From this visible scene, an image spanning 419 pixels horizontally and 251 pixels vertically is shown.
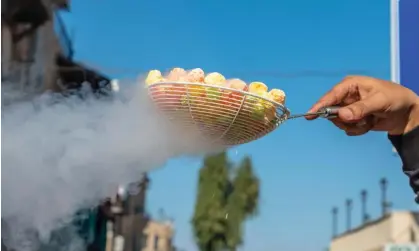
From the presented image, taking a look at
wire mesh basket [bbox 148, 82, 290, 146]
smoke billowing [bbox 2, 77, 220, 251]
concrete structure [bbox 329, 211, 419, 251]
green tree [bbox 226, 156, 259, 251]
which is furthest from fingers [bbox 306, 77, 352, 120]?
concrete structure [bbox 329, 211, 419, 251]

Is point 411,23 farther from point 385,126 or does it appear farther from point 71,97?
point 385,126

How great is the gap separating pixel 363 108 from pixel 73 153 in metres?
0.85

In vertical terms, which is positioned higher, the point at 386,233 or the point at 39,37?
the point at 39,37

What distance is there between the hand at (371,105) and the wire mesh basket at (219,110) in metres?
0.13

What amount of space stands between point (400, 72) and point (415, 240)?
15.5 meters

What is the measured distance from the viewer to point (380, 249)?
1972 centimetres

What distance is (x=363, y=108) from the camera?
151 centimetres

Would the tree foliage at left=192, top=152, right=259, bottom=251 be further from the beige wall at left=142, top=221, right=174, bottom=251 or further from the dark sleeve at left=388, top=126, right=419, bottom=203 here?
the beige wall at left=142, top=221, right=174, bottom=251

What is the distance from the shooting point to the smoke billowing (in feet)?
6.19

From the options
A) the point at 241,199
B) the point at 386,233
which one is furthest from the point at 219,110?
the point at 386,233

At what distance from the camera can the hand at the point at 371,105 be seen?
151 cm

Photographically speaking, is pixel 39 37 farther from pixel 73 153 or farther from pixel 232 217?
pixel 73 153

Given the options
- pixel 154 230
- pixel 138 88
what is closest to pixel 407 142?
pixel 138 88

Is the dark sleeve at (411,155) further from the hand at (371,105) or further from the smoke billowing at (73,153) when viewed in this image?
the smoke billowing at (73,153)
